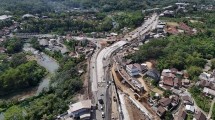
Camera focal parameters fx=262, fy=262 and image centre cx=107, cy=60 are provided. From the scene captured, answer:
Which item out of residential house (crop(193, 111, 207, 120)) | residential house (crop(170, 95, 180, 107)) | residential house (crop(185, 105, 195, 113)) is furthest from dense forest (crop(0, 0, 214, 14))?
residential house (crop(193, 111, 207, 120))

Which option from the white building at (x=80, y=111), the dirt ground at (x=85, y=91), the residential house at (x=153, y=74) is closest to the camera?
the white building at (x=80, y=111)

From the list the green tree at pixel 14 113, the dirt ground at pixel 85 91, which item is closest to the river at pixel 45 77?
the green tree at pixel 14 113

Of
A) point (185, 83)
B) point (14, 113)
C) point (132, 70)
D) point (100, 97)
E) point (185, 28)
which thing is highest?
point (185, 28)

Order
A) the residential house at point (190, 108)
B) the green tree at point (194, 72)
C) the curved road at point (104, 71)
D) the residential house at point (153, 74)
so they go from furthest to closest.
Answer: the green tree at point (194, 72)
the residential house at point (153, 74)
the curved road at point (104, 71)
the residential house at point (190, 108)

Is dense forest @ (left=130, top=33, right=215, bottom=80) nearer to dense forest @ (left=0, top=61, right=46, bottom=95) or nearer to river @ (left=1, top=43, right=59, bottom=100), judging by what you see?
river @ (left=1, top=43, right=59, bottom=100)

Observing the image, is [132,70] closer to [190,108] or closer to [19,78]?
[190,108]

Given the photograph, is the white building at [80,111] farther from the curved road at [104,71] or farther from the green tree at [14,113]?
the green tree at [14,113]

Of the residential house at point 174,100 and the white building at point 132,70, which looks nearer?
the residential house at point 174,100

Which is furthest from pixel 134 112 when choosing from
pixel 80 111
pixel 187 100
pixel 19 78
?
pixel 19 78

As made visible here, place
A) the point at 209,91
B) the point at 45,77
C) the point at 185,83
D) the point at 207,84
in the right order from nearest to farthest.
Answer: the point at 209,91
the point at 207,84
the point at 185,83
the point at 45,77

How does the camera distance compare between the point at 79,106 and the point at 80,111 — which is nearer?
the point at 80,111
